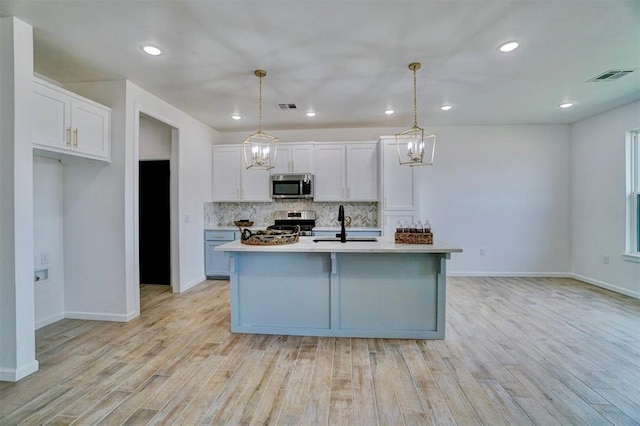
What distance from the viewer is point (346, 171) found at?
504 centimetres

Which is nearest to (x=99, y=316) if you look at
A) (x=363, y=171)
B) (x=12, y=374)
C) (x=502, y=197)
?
(x=12, y=374)

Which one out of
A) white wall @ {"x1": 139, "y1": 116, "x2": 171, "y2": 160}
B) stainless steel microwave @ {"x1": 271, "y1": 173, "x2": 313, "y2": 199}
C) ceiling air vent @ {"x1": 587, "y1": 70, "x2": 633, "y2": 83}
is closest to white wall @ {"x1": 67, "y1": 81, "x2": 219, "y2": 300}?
white wall @ {"x1": 139, "y1": 116, "x2": 171, "y2": 160}

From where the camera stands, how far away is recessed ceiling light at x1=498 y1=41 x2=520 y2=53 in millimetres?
2506

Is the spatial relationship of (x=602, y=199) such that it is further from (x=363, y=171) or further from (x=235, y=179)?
(x=235, y=179)

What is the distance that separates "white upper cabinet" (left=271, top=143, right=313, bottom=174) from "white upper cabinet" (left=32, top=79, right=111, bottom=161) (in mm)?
2522

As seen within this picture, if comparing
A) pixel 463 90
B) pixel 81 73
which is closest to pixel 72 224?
pixel 81 73

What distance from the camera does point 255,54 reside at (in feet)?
8.85

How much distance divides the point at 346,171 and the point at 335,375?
11.3 ft

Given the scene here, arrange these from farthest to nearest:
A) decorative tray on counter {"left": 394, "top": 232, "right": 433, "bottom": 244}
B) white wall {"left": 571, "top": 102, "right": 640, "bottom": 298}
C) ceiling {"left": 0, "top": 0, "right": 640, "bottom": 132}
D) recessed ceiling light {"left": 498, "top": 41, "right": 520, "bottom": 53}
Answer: white wall {"left": 571, "top": 102, "right": 640, "bottom": 298}, decorative tray on counter {"left": 394, "top": 232, "right": 433, "bottom": 244}, recessed ceiling light {"left": 498, "top": 41, "right": 520, "bottom": 53}, ceiling {"left": 0, "top": 0, "right": 640, "bottom": 132}

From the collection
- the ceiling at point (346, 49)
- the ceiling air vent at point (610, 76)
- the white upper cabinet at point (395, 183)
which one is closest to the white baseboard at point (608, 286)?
the ceiling at point (346, 49)

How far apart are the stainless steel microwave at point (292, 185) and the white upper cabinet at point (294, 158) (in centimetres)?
13

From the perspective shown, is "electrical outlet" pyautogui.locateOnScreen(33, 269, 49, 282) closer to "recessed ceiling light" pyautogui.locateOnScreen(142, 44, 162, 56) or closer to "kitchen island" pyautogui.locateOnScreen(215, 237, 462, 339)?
"kitchen island" pyautogui.locateOnScreen(215, 237, 462, 339)

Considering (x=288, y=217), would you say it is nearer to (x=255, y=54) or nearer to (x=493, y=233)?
(x=255, y=54)

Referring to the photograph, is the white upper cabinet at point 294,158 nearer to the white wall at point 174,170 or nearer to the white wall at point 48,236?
the white wall at point 174,170
